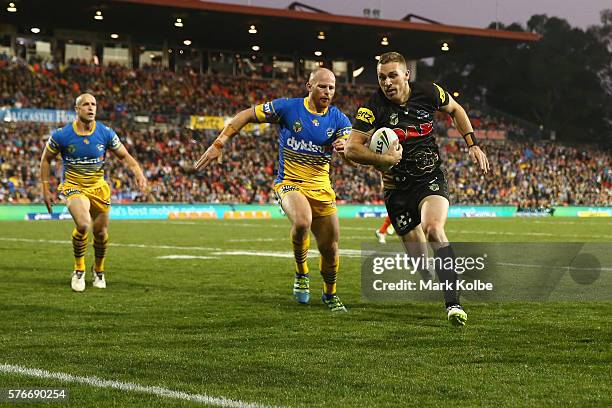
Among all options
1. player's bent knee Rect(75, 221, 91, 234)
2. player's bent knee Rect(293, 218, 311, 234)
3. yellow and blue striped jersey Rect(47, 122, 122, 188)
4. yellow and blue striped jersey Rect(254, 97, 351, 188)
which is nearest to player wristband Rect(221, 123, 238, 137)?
yellow and blue striped jersey Rect(254, 97, 351, 188)

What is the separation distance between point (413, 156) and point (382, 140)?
618 mm

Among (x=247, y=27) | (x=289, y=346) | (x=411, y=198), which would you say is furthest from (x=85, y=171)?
(x=247, y=27)

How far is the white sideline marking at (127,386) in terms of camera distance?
4863 millimetres

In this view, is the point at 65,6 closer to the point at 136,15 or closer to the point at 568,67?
the point at 136,15

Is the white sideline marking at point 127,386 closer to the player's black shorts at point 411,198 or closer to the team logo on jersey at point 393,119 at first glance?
the player's black shorts at point 411,198

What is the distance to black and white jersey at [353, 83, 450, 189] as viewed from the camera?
806 cm

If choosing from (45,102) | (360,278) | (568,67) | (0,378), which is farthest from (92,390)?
(568,67)

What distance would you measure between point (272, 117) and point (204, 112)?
42.8 meters

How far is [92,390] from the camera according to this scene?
522 centimetres

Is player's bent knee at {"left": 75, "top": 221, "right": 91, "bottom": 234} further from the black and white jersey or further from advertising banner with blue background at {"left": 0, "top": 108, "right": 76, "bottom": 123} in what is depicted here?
advertising banner with blue background at {"left": 0, "top": 108, "right": 76, "bottom": 123}

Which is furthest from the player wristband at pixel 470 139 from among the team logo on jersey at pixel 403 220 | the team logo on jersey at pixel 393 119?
the team logo on jersey at pixel 403 220

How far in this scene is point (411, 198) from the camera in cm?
818

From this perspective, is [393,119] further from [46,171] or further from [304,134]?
[46,171]

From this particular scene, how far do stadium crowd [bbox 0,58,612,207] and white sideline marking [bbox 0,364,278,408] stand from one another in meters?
34.6
